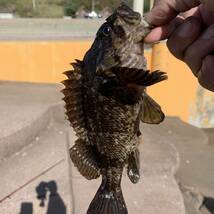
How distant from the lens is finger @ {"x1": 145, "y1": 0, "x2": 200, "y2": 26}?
2.23 m

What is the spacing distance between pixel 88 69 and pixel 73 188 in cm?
298

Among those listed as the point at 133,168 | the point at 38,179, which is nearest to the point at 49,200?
the point at 38,179

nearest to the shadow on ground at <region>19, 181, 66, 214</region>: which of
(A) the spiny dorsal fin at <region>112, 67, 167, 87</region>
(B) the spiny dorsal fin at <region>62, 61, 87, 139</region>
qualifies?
(B) the spiny dorsal fin at <region>62, 61, 87, 139</region>

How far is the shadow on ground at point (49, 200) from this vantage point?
4617mm

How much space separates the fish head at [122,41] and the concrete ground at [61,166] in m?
2.59

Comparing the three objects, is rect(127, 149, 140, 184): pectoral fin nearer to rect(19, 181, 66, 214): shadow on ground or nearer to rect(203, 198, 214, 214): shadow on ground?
rect(19, 181, 66, 214): shadow on ground

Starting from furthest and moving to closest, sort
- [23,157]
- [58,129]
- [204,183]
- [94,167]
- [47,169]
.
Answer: [58,129]
[204,183]
[23,157]
[47,169]
[94,167]

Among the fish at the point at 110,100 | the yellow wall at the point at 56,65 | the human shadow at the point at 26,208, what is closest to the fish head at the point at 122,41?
the fish at the point at 110,100

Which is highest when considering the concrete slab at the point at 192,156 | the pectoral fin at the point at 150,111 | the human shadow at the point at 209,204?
the pectoral fin at the point at 150,111

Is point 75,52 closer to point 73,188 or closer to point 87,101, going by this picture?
point 73,188

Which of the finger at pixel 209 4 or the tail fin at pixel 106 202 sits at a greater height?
the finger at pixel 209 4

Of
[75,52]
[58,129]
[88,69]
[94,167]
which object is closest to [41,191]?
[58,129]

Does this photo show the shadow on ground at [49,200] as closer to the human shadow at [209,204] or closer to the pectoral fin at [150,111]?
the human shadow at [209,204]

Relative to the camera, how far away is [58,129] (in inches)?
273
